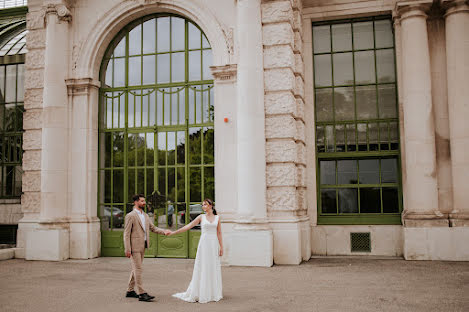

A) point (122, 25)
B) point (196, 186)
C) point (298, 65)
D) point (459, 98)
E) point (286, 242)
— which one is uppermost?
point (122, 25)

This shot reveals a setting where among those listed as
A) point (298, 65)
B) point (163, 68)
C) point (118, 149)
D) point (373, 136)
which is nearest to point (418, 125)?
point (373, 136)

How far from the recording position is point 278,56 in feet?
39.3

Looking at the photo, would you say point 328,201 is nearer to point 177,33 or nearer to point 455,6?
point 455,6

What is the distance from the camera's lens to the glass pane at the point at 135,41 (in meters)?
14.2

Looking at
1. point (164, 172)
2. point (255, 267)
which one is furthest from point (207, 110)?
point (255, 267)

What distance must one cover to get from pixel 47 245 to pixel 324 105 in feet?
31.4

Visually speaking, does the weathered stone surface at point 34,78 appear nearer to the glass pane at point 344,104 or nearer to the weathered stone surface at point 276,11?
the weathered stone surface at point 276,11

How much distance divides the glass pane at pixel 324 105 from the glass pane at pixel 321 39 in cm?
137

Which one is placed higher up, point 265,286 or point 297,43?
point 297,43

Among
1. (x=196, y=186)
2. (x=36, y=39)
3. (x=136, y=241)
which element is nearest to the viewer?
(x=136, y=241)

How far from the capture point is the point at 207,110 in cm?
1326

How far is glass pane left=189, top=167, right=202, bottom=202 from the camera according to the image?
1298 centimetres

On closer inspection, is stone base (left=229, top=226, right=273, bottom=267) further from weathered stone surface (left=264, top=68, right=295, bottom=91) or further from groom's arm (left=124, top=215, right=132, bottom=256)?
groom's arm (left=124, top=215, right=132, bottom=256)

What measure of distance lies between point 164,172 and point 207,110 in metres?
2.31
